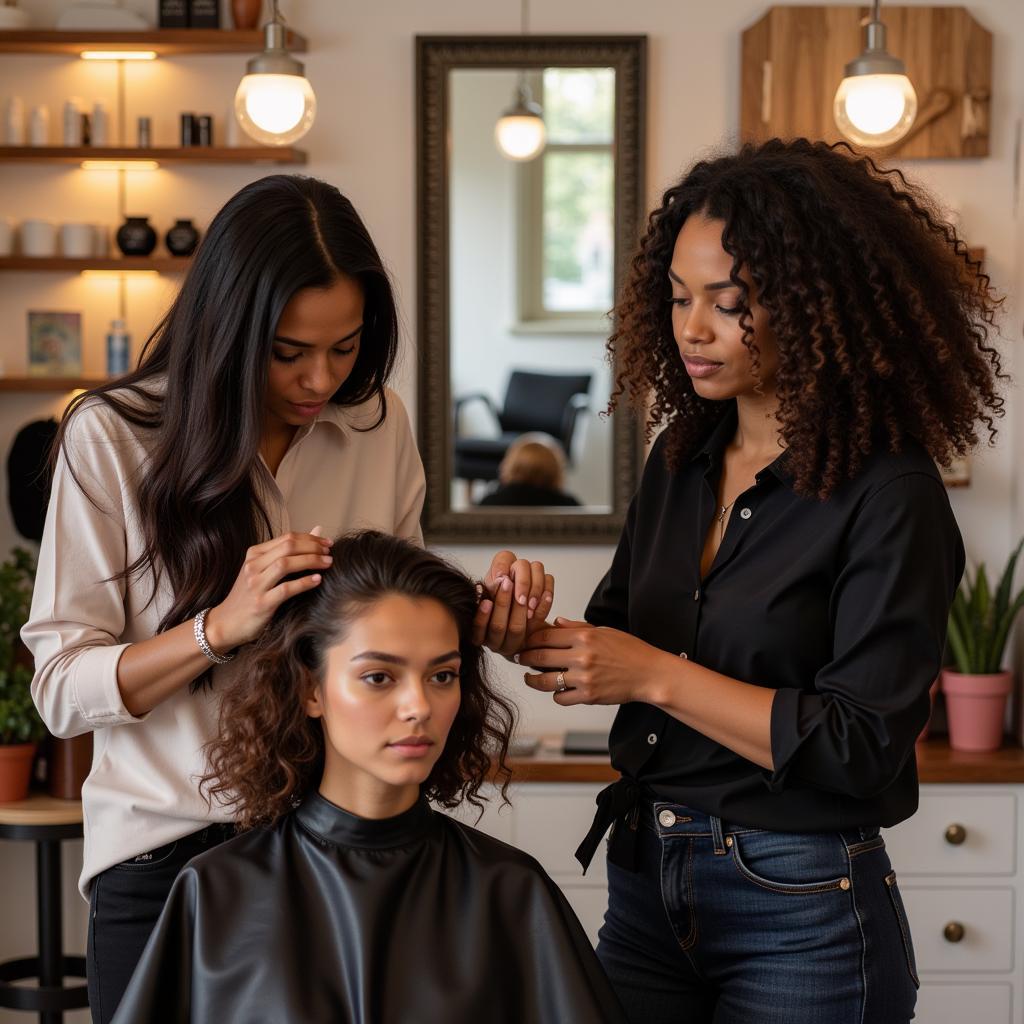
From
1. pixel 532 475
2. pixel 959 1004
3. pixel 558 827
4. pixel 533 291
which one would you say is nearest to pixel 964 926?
pixel 959 1004

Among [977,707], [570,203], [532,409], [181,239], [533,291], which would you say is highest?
[570,203]

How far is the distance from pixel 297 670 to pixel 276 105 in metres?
1.70

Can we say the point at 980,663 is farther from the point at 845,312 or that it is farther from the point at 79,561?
the point at 79,561

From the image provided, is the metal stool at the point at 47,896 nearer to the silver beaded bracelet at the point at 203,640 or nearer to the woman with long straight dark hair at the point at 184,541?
the woman with long straight dark hair at the point at 184,541

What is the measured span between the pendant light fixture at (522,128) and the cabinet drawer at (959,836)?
6.23ft

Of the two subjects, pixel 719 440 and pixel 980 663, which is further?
pixel 980 663

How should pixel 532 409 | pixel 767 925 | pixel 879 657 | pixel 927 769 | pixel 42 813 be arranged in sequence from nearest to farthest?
pixel 879 657 < pixel 767 925 < pixel 42 813 < pixel 927 769 < pixel 532 409

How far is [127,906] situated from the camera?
5.56 ft

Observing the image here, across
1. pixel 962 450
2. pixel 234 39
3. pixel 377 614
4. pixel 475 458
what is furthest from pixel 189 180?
pixel 962 450

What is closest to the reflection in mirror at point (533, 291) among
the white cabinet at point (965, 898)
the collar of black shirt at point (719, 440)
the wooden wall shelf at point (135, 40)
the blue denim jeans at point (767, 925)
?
the wooden wall shelf at point (135, 40)

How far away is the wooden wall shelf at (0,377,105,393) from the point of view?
3.50 meters

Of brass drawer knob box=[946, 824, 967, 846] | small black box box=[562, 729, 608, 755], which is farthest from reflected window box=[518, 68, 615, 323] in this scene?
brass drawer knob box=[946, 824, 967, 846]

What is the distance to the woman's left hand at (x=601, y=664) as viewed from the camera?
163cm

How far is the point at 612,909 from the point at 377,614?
53 cm
